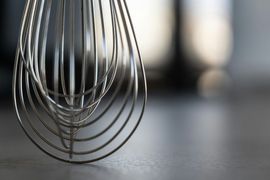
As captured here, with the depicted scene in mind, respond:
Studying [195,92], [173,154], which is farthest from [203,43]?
[173,154]

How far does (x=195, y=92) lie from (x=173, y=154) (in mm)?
1957

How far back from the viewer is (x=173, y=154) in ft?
3.06

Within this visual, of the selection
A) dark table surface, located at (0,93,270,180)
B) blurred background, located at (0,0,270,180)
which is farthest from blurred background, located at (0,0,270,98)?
dark table surface, located at (0,93,270,180)

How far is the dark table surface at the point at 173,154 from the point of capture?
73 centimetres

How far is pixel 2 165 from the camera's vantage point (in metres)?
0.78

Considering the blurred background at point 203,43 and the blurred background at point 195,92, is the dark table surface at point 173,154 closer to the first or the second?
the blurred background at point 195,92

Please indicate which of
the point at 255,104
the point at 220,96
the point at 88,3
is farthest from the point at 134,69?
the point at 220,96

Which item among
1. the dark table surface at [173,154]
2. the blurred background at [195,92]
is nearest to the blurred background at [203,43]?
the blurred background at [195,92]

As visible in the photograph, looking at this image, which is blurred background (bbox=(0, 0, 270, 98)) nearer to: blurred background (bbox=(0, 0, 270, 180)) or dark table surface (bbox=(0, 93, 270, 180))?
blurred background (bbox=(0, 0, 270, 180))

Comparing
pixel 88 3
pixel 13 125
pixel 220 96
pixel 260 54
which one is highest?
→ pixel 260 54

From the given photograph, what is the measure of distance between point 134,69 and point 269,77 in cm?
246

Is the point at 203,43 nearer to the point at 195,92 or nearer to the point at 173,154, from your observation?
the point at 195,92

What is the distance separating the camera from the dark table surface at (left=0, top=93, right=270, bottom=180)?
28.7 inches

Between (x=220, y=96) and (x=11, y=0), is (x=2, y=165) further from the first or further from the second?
(x=220, y=96)
